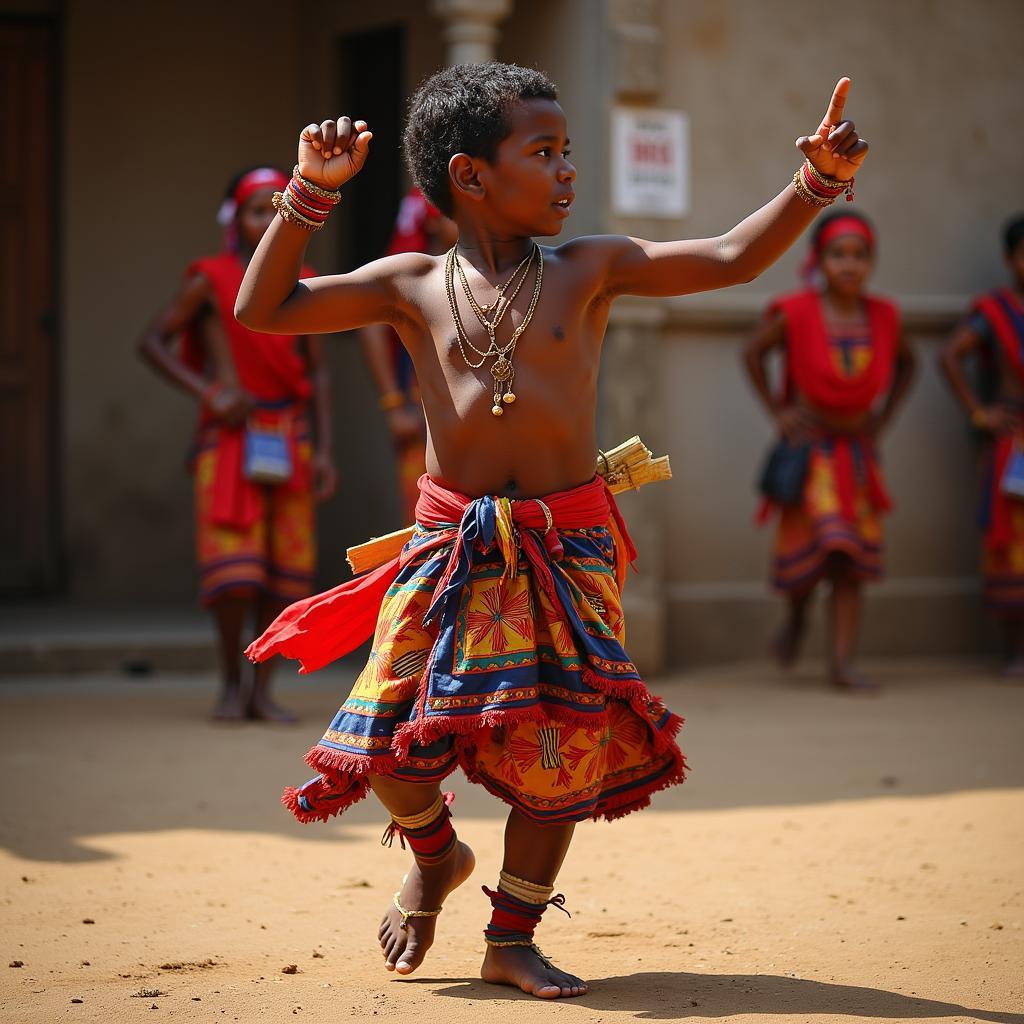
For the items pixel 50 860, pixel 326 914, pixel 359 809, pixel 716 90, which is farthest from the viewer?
pixel 716 90

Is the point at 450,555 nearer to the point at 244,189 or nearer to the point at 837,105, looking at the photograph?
the point at 837,105

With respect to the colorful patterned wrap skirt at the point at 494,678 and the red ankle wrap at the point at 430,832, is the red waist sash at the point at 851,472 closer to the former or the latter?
the colorful patterned wrap skirt at the point at 494,678

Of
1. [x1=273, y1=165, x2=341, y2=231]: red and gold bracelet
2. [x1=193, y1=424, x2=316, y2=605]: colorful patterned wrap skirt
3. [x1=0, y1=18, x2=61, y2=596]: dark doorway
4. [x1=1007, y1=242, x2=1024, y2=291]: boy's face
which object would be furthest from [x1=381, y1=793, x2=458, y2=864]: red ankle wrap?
[x1=0, y1=18, x2=61, y2=596]: dark doorway

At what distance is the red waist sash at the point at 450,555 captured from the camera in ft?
11.2

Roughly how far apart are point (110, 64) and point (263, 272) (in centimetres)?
680

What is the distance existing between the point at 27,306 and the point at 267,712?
389 cm

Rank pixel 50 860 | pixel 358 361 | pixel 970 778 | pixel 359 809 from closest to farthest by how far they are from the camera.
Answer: pixel 50 860, pixel 359 809, pixel 970 778, pixel 358 361

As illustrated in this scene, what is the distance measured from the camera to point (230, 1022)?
319cm

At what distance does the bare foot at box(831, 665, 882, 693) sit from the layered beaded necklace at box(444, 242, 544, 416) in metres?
4.71

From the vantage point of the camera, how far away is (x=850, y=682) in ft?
25.8

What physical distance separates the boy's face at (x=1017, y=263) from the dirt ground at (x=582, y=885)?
102 inches

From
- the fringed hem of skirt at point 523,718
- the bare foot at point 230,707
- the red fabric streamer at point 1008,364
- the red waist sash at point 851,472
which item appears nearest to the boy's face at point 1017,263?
the red fabric streamer at point 1008,364

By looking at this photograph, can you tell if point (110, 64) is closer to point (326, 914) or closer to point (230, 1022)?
point (326, 914)

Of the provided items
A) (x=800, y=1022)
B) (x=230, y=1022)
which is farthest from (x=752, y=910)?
(x=230, y=1022)
